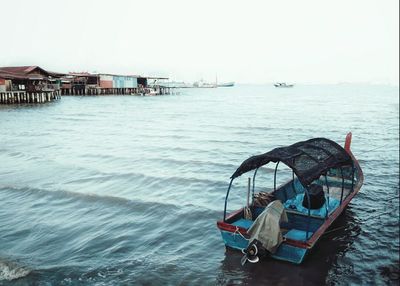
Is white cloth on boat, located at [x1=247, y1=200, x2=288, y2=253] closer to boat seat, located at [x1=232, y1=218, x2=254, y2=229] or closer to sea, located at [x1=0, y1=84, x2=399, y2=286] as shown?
sea, located at [x1=0, y1=84, x2=399, y2=286]

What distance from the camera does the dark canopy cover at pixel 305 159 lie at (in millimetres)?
9938

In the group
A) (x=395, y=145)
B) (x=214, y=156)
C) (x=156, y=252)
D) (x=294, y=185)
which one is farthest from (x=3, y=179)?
(x=395, y=145)

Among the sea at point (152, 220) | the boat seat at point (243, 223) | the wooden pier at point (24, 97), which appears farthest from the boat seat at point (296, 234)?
the wooden pier at point (24, 97)

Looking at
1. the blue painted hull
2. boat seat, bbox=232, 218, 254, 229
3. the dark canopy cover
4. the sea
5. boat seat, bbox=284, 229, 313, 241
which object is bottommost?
the sea

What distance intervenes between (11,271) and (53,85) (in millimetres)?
71686

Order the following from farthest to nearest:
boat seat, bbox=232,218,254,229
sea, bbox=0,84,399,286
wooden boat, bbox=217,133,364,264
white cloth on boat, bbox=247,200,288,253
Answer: boat seat, bbox=232,218,254,229 < wooden boat, bbox=217,133,364,264 < sea, bbox=0,84,399,286 < white cloth on boat, bbox=247,200,288,253

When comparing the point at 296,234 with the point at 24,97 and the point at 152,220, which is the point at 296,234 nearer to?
the point at 152,220

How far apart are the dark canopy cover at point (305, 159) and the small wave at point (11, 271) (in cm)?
628

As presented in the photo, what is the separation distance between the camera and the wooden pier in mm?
59750

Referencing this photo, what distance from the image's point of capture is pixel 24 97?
6359 centimetres

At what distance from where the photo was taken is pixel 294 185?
48.6ft

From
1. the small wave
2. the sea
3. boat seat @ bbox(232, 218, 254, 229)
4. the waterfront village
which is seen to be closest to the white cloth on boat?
the sea

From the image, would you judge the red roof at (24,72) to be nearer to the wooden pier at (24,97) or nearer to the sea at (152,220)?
the wooden pier at (24,97)

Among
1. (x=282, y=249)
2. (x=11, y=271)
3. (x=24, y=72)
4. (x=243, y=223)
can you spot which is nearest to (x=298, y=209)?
(x=243, y=223)
